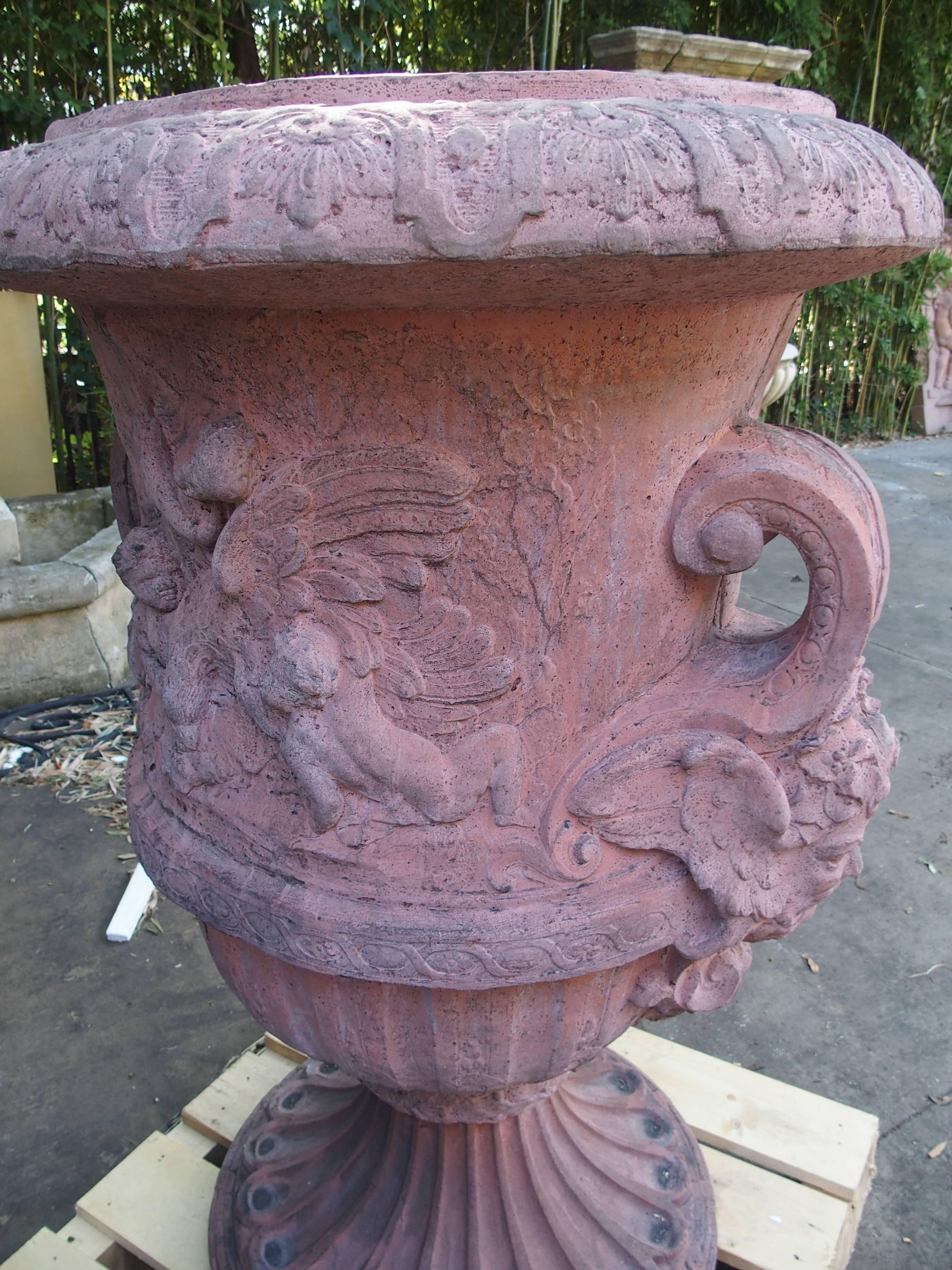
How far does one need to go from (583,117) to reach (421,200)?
0.46ft

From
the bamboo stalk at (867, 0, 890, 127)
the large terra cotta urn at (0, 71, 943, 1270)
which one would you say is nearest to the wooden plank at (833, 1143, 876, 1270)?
the large terra cotta urn at (0, 71, 943, 1270)

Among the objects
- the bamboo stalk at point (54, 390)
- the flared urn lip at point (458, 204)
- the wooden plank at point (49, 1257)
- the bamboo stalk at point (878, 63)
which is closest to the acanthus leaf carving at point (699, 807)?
the flared urn lip at point (458, 204)

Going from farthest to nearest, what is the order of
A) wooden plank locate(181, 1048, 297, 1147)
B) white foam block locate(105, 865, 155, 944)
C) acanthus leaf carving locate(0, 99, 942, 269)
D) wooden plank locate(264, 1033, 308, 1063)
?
white foam block locate(105, 865, 155, 944), wooden plank locate(264, 1033, 308, 1063), wooden plank locate(181, 1048, 297, 1147), acanthus leaf carving locate(0, 99, 942, 269)

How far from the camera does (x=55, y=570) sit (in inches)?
115

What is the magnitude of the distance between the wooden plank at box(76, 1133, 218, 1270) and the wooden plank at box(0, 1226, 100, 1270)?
0.15 ft

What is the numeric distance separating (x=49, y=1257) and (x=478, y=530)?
1199 mm

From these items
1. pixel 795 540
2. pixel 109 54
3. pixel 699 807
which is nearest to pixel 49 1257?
pixel 699 807

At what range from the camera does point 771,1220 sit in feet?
4.45

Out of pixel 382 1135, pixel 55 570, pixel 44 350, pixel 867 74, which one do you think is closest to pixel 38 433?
pixel 44 350

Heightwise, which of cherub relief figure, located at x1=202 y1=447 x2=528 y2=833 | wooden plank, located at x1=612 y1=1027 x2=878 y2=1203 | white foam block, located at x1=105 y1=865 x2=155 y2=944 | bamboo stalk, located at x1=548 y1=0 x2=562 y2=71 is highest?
bamboo stalk, located at x1=548 y1=0 x2=562 y2=71

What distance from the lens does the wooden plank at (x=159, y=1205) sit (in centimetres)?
134

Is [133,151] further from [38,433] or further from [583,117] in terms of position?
[38,433]

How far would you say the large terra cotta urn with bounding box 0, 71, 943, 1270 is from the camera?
2.25 feet

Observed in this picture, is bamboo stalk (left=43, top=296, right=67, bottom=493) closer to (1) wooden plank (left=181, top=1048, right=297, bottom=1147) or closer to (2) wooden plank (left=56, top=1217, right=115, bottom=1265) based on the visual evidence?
(1) wooden plank (left=181, top=1048, right=297, bottom=1147)
